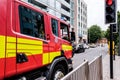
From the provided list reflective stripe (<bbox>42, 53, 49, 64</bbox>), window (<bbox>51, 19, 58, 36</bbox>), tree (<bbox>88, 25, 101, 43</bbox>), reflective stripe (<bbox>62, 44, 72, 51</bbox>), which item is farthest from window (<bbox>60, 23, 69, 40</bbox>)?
tree (<bbox>88, 25, 101, 43</bbox>)

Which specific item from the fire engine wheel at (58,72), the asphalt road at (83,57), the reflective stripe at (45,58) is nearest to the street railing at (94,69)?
the fire engine wheel at (58,72)

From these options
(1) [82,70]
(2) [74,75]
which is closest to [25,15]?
(1) [82,70]

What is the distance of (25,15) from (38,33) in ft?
2.57

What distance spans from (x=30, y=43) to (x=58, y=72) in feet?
6.21

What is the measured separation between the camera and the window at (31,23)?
6188mm

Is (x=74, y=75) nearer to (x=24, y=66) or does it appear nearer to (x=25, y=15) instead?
(x=24, y=66)

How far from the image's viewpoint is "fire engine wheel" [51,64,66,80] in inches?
302

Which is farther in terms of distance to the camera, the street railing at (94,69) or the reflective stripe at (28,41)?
the street railing at (94,69)

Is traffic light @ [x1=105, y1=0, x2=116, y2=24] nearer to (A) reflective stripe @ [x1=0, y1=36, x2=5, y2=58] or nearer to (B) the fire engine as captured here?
(B) the fire engine

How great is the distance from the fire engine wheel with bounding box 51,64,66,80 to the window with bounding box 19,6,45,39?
1.14 m

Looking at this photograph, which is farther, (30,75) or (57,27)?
(57,27)

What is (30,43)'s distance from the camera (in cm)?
637

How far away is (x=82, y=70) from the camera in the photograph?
18.1ft

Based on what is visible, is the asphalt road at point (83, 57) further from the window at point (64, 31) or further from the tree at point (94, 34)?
the tree at point (94, 34)
